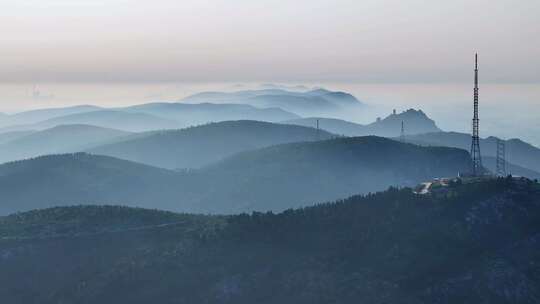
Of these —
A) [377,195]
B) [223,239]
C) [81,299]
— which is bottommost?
[81,299]

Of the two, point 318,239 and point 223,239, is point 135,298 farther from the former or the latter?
point 318,239

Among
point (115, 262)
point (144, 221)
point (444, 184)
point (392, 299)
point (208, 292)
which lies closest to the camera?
point (392, 299)

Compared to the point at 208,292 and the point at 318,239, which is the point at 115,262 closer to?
the point at 208,292

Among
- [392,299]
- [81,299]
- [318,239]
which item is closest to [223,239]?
[318,239]

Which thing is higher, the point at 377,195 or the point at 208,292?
the point at 377,195

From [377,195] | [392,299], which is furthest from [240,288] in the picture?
[377,195]

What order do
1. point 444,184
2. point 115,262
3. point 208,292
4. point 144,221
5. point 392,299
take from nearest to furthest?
point 392,299
point 208,292
point 115,262
point 444,184
point 144,221

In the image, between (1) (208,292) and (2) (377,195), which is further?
(2) (377,195)
